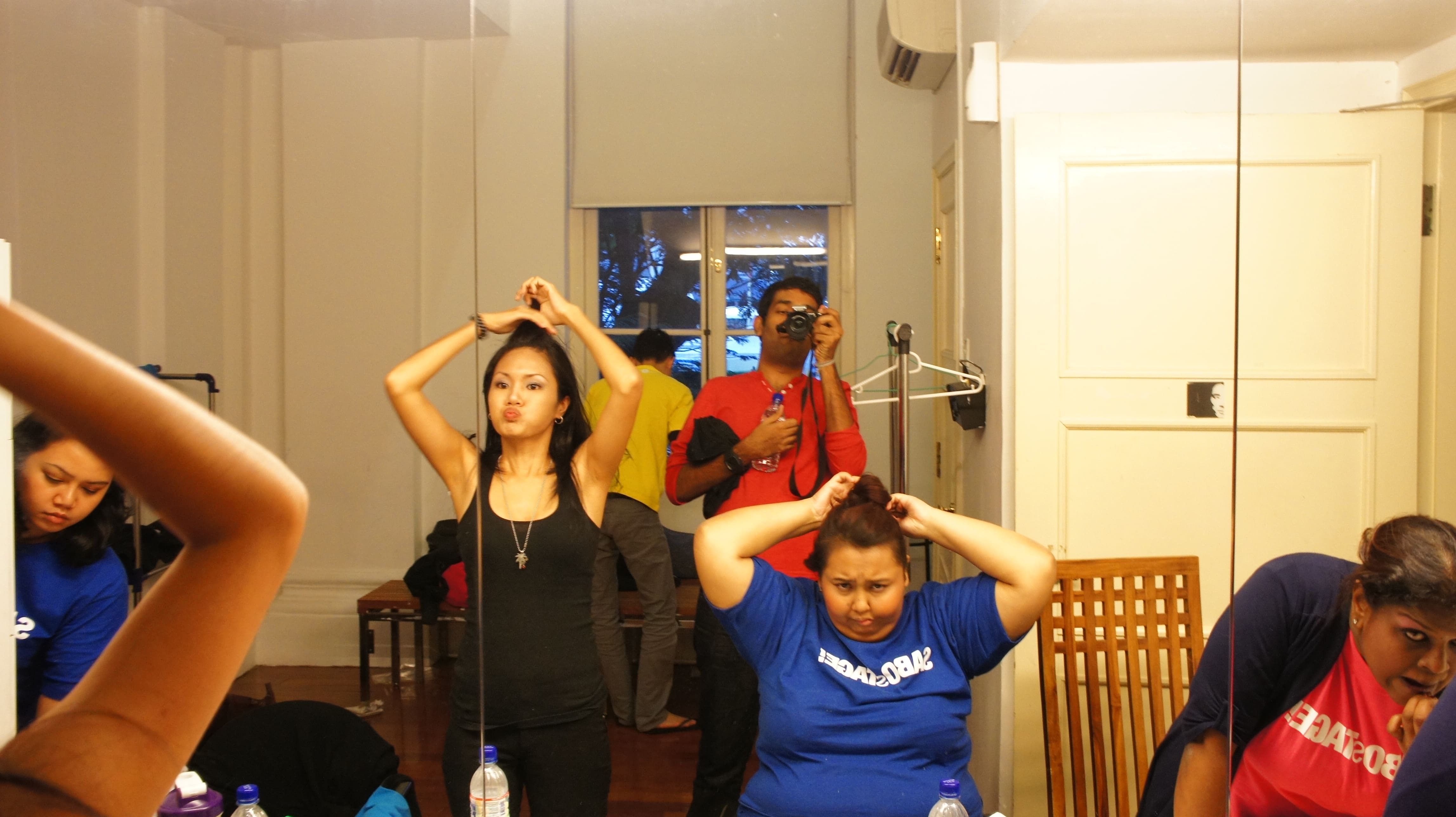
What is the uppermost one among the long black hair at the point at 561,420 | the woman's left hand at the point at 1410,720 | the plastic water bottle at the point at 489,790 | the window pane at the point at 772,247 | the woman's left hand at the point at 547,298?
the window pane at the point at 772,247

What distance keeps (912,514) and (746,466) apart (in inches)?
9.9

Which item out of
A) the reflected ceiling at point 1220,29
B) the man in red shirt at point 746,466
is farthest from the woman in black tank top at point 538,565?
the reflected ceiling at point 1220,29

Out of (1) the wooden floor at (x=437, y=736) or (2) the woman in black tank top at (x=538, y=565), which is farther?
(2) the woman in black tank top at (x=538, y=565)

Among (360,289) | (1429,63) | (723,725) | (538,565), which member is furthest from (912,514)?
(1429,63)

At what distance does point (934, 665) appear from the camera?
4.22ft

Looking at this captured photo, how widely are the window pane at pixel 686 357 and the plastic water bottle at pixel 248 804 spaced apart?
0.67 meters

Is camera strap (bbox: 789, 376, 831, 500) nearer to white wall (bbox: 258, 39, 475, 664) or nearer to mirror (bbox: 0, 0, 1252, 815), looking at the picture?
mirror (bbox: 0, 0, 1252, 815)

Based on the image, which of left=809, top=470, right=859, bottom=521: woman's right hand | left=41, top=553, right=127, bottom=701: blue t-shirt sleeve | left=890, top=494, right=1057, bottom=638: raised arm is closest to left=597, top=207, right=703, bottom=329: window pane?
left=809, top=470, right=859, bottom=521: woman's right hand

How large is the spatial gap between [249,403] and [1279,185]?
4.74 ft

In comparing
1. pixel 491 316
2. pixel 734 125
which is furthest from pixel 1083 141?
pixel 491 316

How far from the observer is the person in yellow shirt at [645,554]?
1.29 m

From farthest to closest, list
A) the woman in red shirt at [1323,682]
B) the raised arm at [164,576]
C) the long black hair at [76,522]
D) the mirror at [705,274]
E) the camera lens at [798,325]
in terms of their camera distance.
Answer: the camera lens at [798,325] < the woman in red shirt at [1323,682] < the mirror at [705,274] < the long black hair at [76,522] < the raised arm at [164,576]

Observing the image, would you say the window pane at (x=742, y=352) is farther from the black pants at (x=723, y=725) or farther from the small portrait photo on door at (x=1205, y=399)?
the small portrait photo on door at (x=1205, y=399)

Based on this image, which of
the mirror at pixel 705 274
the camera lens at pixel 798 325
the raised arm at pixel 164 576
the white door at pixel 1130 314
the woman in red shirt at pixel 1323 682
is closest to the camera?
the raised arm at pixel 164 576
